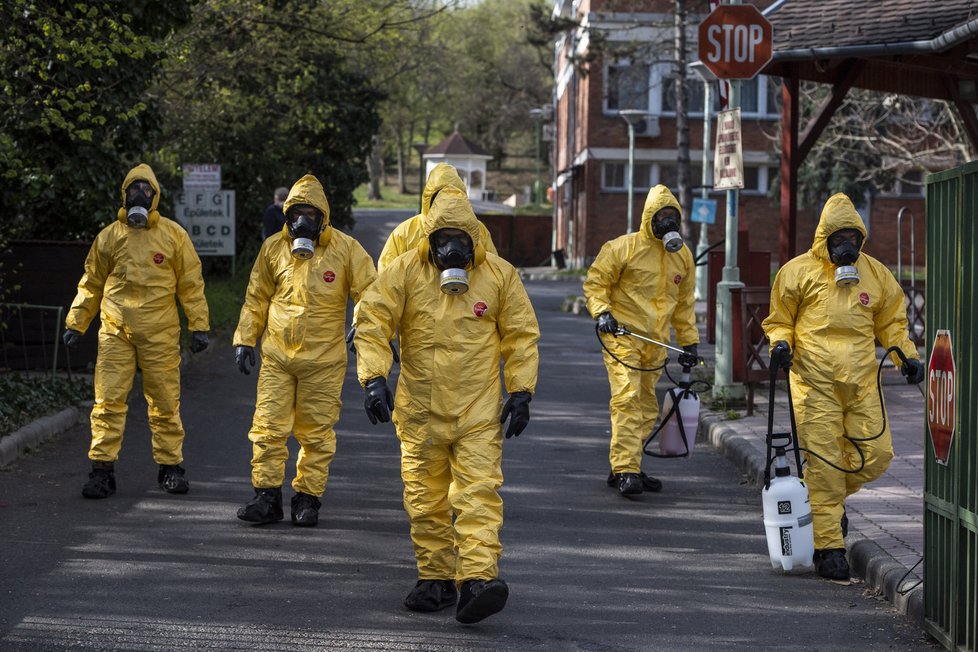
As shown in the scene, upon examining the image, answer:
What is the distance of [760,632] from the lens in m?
5.87

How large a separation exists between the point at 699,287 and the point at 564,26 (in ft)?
27.1

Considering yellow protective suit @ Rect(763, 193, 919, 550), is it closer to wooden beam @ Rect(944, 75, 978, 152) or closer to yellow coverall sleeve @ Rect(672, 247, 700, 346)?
yellow coverall sleeve @ Rect(672, 247, 700, 346)

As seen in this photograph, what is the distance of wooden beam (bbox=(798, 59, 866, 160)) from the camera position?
12781mm

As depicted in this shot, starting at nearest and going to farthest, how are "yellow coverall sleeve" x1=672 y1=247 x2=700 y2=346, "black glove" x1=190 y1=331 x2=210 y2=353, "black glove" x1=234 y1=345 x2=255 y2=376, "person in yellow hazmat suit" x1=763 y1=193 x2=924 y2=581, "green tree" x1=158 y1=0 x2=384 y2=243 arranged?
"person in yellow hazmat suit" x1=763 y1=193 x2=924 y2=581
"black glove" x1=234 y1=345 x2=255 y2=376
"black glove" x1=190 y1=331 x2=210 y2=353
"yellow coverall sleeve" x1=672 y1=247 x2=700 y2=346
"green tree" x1=158 y1=0 x2=384 y2=243

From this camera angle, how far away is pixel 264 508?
7.74 metres

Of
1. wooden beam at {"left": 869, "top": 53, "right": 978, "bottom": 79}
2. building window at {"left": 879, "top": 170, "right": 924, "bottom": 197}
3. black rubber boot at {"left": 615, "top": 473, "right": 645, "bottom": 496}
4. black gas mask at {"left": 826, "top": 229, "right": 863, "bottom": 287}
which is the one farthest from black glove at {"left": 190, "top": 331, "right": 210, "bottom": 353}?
building window at {"left": 879, "top": 170, "right": 924, "bottom": 197}

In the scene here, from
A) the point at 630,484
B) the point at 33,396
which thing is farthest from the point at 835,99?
the point at 33,396

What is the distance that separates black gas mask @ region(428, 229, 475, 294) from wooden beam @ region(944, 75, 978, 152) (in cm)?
771

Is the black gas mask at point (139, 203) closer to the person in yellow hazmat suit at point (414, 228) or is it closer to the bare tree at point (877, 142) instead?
the person in yellow hazmat suit at point (414, 228)

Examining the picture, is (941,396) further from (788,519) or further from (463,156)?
(463,156)

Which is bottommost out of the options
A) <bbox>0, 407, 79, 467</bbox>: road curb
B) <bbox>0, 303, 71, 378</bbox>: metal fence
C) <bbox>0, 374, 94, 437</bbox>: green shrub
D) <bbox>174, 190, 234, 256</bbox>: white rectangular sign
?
<bbox>0, 407, 79, 467</bbox>: road curb

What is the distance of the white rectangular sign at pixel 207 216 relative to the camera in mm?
21734

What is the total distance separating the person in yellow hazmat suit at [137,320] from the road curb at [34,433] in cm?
135

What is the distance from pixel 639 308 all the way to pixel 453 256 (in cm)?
343
